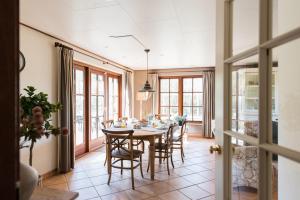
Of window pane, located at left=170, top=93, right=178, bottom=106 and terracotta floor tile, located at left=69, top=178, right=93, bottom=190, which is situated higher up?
window pane, located at left=170, top=93, right=178, bottom=106

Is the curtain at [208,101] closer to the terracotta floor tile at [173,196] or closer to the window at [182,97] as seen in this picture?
the window at [182,97]

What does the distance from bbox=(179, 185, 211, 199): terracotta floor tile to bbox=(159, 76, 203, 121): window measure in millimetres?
4183

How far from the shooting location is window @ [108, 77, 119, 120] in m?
6.25

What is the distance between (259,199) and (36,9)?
2966 mm

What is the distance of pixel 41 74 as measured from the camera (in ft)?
11.4

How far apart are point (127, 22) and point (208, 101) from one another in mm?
4669

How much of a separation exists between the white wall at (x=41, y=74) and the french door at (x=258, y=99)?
2963 mm

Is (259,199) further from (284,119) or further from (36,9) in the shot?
(36,9)

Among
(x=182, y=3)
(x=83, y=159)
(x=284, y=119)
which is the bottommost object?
(x=83, y=159)

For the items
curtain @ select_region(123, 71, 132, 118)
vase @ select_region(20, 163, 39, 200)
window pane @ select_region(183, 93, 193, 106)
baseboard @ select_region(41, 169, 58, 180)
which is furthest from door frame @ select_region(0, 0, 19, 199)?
window pane @ select_region(183, 93, 193, 106)

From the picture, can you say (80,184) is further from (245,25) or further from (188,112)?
(188,112)

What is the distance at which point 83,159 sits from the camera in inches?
181

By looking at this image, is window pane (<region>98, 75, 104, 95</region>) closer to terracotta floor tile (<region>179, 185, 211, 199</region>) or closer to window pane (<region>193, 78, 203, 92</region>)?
window pane (<region>193, 78, 203, 92</region>)

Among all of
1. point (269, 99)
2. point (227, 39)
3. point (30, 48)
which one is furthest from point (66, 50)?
point (269, 99)
